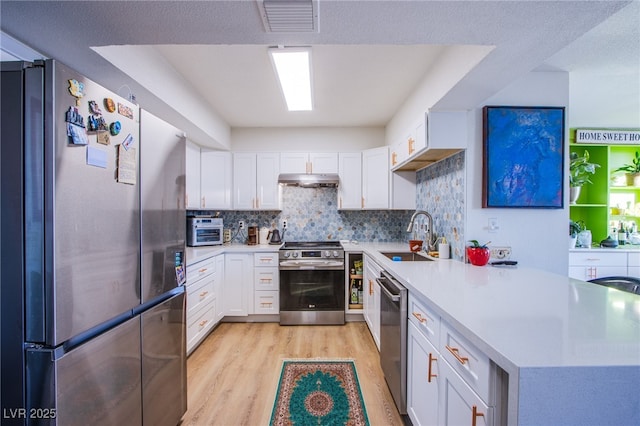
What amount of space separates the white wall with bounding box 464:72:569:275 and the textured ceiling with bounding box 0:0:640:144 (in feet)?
0.64

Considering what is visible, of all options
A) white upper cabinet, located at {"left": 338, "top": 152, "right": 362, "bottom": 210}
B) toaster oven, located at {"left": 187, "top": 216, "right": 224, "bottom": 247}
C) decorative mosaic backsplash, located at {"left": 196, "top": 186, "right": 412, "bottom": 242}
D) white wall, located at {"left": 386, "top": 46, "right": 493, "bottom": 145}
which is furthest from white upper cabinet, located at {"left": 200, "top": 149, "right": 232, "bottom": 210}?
white wall, located at {"left": 386, "top": 46, "right": 493, "bottom": 145}

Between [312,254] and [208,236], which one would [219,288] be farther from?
[312,254]

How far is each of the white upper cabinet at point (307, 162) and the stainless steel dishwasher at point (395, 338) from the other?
72.3 inches

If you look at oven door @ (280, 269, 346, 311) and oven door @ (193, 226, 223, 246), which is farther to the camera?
oven door @ (193, 226, 223, 246)

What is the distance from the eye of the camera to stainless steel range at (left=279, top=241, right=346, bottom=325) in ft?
9.98

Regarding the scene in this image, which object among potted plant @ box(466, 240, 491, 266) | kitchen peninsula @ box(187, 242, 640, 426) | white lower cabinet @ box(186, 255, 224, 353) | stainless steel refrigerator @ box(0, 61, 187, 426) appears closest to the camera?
kitchen peninsula @ box(187, 242, 640, 426)

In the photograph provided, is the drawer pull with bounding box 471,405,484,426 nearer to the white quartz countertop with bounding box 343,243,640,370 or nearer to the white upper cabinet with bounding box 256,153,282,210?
the white quartz countertop with bounding box 343,243,640,370

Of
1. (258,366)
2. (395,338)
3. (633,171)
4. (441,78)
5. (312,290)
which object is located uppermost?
(441,78)

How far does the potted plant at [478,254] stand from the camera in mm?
1880

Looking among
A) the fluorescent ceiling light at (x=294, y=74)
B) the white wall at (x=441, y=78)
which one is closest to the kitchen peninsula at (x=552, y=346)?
the white wall at (x=441, y=78)

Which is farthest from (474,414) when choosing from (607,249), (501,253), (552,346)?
(607,249)

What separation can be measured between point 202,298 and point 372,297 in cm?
168

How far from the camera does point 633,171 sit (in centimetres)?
340

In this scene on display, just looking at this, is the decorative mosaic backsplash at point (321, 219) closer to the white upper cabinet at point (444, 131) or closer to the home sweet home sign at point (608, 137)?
the white upper cabinet at point (444, 131)
